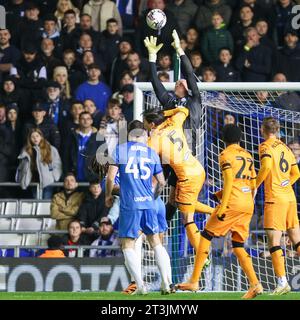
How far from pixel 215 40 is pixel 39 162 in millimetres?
3573

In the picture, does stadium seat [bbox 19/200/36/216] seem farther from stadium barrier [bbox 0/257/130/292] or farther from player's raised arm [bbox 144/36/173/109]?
player's raised arm [bbox 144/36/173/109]

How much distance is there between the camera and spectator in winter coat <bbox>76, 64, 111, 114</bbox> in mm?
19641

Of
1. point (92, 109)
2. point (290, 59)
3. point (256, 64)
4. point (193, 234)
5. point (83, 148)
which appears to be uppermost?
point (290, 59)

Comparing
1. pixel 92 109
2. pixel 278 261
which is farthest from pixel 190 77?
pixel 92 109

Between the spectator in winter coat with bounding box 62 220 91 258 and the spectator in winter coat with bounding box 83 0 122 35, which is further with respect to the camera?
the spectator in winter coat with bounding box 83 0 122 35

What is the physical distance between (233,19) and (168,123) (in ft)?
19.9

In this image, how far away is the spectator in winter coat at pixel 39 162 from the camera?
1906cm

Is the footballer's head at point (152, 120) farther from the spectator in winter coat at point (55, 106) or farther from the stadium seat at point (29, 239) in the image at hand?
the spectator in winter coat at point (55, 106)

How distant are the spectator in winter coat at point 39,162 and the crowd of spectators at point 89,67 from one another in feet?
0.05

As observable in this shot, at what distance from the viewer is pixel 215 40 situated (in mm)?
20203

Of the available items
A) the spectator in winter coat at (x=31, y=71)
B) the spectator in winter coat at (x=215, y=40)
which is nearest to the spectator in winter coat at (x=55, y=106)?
the spectator in winter coat at (x=31, y=71)

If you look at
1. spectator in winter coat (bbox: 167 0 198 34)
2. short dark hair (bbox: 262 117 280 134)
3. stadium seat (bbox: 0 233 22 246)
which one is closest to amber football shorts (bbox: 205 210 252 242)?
short dark hair (bbox: 262 117 280 134)

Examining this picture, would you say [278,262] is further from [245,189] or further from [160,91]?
[160,91]

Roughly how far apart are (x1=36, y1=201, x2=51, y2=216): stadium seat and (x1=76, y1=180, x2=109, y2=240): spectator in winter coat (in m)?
1.06
